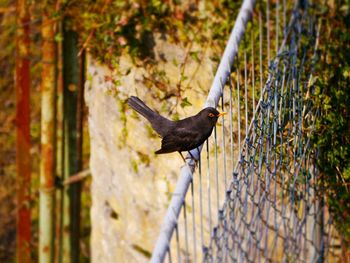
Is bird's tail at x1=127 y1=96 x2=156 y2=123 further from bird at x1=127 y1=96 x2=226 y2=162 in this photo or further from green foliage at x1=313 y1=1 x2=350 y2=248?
green foliage at x1=313 y1=1 x2=350 y2=248

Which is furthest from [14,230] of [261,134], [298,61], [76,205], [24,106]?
[261,134]

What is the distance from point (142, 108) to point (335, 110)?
100 cm

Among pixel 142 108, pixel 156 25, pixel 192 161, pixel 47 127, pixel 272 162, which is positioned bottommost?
pixel 192 161

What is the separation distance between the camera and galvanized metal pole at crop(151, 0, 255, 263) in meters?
2.23

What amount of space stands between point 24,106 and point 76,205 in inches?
37.4

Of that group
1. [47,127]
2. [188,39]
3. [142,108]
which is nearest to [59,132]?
[47,127]

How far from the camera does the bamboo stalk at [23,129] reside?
5.38 meters

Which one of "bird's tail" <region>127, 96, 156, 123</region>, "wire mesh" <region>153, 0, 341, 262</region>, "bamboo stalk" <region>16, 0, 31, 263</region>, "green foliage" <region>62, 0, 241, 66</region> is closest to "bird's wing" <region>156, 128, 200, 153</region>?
"wire mesh" <region>153, 0, 341, 262</region>

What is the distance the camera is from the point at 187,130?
340cm

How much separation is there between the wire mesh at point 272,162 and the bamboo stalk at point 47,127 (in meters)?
1.35

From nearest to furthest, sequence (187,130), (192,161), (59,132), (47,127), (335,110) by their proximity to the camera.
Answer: (192,161), (187,130), (335,110), (47,127), (59,132)

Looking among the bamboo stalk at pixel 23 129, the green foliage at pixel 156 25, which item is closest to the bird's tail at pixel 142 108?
the green foliage at pixel 156 25

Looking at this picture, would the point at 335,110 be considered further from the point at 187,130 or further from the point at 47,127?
the point at 47,127

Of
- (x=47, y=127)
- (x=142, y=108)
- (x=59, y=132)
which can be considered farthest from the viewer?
(x=59, y=132)
